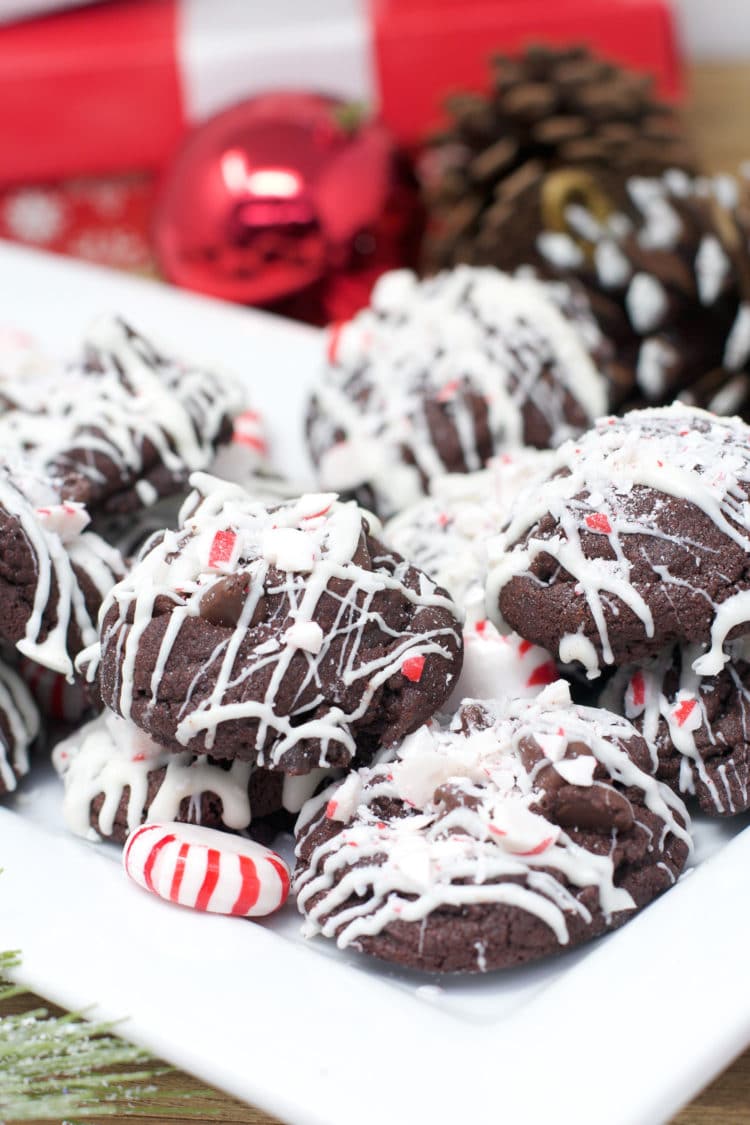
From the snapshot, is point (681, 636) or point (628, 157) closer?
point (681, 636)

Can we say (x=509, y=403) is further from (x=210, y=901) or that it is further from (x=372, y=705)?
(x=210, y=901)

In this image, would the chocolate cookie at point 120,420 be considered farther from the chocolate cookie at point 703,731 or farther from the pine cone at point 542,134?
the pine cone at point 542,134

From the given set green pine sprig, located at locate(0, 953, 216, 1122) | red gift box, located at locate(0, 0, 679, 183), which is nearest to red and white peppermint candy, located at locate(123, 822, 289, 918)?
green pine sprig, located at locate(0, 953, 216, 1122)

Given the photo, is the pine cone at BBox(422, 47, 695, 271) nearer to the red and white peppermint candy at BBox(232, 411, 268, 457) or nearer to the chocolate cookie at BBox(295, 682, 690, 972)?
the red and white peppermint candy at BBox(232, 411, 268, 457)

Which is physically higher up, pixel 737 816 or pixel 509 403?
pixel 509 403

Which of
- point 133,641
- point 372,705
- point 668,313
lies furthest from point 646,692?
point 668,313

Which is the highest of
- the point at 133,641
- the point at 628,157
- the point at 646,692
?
the point at 628,157

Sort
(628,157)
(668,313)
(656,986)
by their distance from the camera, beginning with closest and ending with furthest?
1. (656,986)
2. (668,313)
3. (628,157)

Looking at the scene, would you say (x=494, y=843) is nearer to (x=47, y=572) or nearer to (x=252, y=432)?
(x=47, y=572)

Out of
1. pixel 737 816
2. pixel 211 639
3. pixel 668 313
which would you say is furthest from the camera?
pixel 668 313
